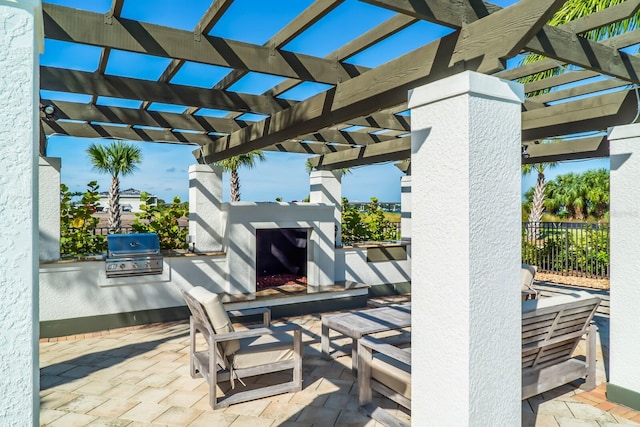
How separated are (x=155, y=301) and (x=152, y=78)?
380cm

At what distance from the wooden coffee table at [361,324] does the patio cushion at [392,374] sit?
402mm

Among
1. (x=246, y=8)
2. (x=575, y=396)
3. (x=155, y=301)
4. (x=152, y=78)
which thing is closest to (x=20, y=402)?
(x=246, y=8)

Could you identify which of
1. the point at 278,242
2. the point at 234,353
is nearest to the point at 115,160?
the point at 278,242

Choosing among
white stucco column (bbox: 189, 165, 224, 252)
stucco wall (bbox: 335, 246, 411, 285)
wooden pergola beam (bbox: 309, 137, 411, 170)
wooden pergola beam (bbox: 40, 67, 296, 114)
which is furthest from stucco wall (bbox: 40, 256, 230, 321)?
wooden pergola beam (bbox: 309, 137, 411, 170)

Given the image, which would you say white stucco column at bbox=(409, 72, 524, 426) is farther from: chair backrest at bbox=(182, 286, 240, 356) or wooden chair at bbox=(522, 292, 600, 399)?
chair backrest at bbox=(182, 286, 240, 356)

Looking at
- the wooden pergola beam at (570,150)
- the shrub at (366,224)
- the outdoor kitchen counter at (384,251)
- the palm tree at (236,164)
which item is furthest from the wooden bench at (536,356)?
the palm tree at (236,164)

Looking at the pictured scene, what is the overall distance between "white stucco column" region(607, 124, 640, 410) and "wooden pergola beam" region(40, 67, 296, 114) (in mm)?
4111

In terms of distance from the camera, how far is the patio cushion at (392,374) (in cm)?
367

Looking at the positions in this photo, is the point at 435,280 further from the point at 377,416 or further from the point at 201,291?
the point at 201,291

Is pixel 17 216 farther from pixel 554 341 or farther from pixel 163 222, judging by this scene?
pixel 163 222

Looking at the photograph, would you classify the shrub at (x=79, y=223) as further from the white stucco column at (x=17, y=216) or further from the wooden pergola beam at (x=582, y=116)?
the wooden pergola beam at (x=582, y=116)

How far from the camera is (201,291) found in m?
4.39

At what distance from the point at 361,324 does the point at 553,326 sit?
6.31 feet

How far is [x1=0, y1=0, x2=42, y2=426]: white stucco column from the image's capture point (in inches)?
54.4
